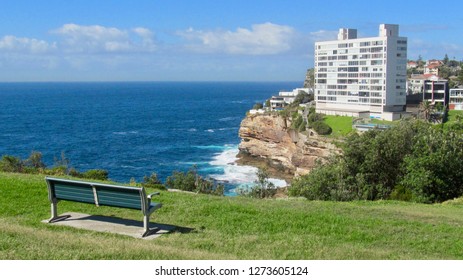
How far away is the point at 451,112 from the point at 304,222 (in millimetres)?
68814

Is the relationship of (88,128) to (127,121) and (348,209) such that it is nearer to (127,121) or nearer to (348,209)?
(127,121)

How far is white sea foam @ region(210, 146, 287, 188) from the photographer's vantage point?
5556 cm

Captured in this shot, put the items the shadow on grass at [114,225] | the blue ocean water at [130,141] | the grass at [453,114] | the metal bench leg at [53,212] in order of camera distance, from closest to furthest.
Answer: the shadow on grass at [114,225]
the metal bench leg at [53,212]
the blue ocean water at [130,141]
the grass at [453,114]

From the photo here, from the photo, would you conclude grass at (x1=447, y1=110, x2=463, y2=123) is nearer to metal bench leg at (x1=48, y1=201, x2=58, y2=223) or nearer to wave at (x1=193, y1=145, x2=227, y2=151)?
wave at (x1=193, y1=145, x2=227, y2=151)

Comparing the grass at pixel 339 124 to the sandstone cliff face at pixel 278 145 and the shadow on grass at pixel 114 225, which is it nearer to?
the sandstone cliff face at pixel 278 145

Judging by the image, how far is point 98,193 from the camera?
9188mm

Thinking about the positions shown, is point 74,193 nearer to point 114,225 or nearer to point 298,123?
point 114,225

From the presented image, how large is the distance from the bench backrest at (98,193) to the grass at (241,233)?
60 centimetres

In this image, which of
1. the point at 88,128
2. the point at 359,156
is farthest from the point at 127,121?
the point at 359,156

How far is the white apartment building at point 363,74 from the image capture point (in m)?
72.8

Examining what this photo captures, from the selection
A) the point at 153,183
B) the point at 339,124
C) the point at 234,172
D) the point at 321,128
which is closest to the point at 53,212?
the point at 153,183

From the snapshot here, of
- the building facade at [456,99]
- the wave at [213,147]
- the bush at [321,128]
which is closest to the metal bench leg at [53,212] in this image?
the bush at [321,128]

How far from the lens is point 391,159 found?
22.9 metres

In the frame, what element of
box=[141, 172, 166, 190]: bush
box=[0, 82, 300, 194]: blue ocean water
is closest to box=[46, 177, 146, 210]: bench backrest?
box=[141, 172, 166, 190]: bush
